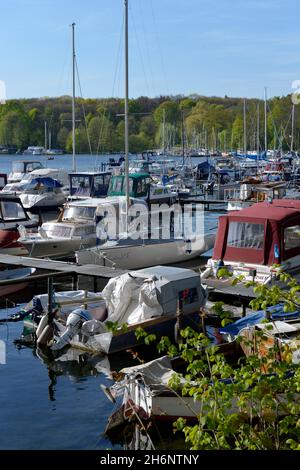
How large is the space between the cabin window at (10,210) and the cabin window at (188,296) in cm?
1566

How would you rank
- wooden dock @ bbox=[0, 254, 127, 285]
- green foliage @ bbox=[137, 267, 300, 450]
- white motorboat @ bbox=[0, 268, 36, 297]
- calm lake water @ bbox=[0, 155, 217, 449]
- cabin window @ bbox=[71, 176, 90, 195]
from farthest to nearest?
1. cabin window @ bbox=[71, 176, 90, 195]
2. white motorboat @ bbox=[0, 268, 36, 297]
3. wooden dock @ bbox=[0, 254, 127, 285]
4. calm lake water @ bbox=[0, 155, 217, 449]
5. green foliage @ bbox=[137, 267, 300, 450]

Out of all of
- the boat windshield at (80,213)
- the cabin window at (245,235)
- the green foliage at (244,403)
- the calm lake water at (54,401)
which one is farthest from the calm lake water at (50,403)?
the boat windshield at (80,213)

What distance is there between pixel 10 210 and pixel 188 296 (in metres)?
16.3

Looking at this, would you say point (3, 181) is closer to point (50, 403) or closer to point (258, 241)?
point (258, 241)

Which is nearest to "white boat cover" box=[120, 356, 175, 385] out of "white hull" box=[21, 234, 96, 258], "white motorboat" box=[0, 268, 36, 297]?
"white motorboat" box=[0, 268, 36, 297]

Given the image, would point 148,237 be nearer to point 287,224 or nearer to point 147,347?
point 287,224

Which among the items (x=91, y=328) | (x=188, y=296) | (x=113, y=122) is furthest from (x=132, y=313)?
(x=113, y=122)

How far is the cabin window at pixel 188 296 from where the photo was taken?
18.7 metres

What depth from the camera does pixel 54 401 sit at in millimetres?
15109

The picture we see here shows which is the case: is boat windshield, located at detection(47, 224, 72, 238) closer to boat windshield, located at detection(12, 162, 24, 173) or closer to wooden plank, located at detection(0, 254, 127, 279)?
wooden plank, located at detection(0, 254, 127, 279)

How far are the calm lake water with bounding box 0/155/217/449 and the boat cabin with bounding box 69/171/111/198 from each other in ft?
80.2

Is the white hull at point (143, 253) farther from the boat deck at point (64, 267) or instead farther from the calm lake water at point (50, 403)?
the calm lake water at point (50, 403)

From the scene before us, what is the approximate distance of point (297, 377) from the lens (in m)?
6.79

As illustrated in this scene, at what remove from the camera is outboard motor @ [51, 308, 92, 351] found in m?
17.8
